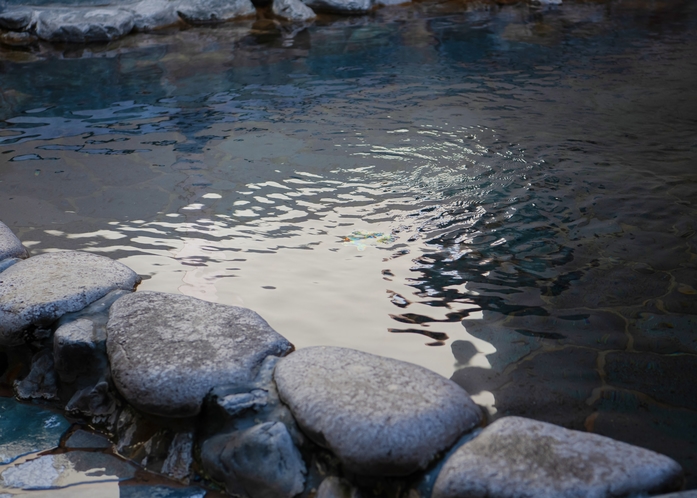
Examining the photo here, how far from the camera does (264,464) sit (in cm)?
206

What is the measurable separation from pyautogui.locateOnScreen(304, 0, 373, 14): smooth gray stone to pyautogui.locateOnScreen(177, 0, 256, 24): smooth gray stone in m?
1.49

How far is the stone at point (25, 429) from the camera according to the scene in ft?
7.75

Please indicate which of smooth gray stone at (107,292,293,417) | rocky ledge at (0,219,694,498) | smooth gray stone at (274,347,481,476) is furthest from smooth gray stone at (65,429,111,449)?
smooth gray stone at (274,347,481,476)

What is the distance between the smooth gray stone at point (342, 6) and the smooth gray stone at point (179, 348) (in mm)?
10032

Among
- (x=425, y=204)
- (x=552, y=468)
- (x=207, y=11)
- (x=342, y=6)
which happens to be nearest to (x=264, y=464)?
(x=552, y=468)

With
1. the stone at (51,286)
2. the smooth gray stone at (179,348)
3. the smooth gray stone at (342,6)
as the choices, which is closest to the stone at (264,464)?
the smooth gray stone at (179,348)

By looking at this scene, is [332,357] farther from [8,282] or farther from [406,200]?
[406,200]

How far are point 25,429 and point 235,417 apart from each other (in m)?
0.93

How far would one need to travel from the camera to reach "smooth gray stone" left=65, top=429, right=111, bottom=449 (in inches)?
93.9

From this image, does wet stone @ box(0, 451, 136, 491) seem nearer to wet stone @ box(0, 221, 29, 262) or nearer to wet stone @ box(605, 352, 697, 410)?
wet stone @ box(0, 221, 29, 262)

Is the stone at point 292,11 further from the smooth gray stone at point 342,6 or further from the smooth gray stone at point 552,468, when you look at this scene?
the smooth gray stone at point 552,468

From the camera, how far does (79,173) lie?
181 inches

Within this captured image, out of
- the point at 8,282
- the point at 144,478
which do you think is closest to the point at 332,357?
the point at 144,478

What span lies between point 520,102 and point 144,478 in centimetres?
491
